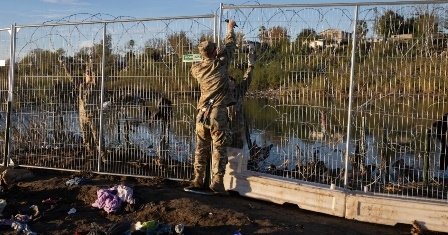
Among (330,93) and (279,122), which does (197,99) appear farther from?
(330,93)

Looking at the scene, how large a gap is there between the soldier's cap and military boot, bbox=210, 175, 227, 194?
1933 millimetres

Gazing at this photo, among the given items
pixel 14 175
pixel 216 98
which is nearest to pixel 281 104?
pixel 216 98

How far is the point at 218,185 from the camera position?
9062mm

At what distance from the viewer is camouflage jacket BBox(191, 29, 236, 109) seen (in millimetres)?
8992

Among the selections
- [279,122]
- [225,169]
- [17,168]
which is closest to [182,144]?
[225,169]

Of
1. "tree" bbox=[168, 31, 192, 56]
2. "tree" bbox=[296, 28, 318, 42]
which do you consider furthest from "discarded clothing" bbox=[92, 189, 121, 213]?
"tree" bbox=[296, 28, 318, 42]

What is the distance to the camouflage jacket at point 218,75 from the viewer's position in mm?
8992

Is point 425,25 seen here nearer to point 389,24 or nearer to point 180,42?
point 389,24

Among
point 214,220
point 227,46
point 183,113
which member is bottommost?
point 214,220

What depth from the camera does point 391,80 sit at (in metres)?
8.24

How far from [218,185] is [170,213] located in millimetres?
1216

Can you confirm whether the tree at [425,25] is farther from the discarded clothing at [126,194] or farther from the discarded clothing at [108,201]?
the discarded clothing at [108,201]

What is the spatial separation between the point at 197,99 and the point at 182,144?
2.79ft

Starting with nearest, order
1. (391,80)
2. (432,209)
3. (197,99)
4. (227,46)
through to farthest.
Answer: (432,209) < (391,80) < (227,46) < (197,99)
